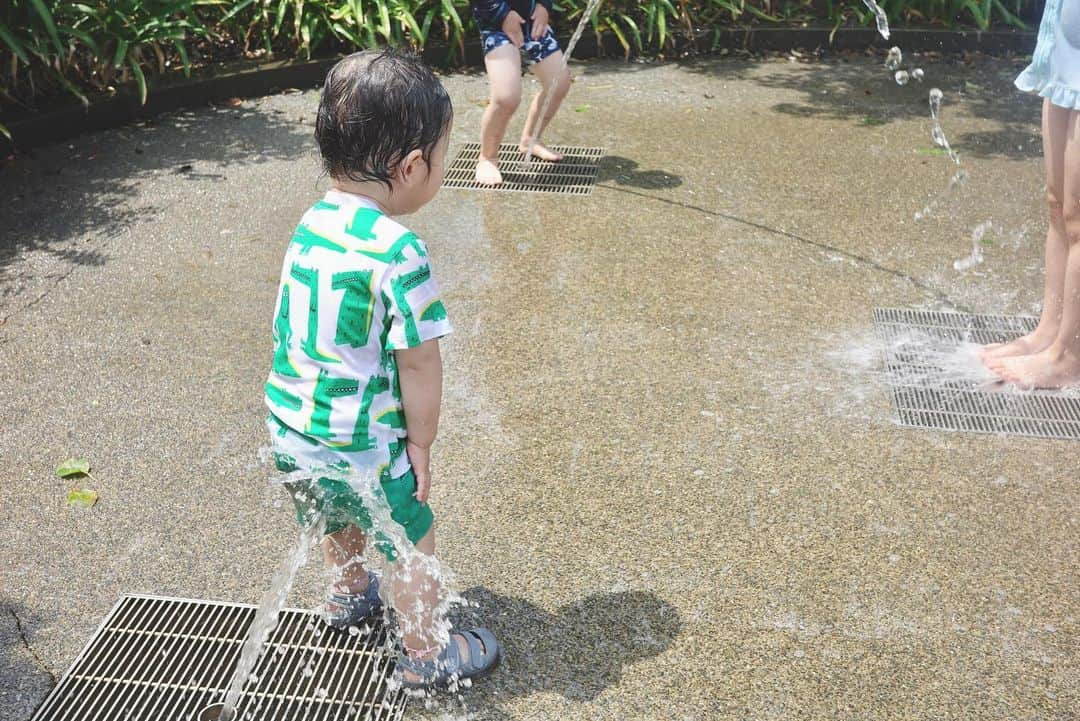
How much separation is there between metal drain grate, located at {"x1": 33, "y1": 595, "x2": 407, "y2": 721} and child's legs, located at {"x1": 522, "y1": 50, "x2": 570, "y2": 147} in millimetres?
3357

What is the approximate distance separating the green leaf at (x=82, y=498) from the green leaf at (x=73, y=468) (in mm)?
91

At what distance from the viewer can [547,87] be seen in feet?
17.6

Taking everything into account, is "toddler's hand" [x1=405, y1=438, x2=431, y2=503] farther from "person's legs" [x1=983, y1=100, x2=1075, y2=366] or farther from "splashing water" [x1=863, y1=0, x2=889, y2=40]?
"splashing water" [x1=863, y1=0, x2=889, y2=40]

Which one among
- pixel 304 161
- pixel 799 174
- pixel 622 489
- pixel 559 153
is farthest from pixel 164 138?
pixel 622 489

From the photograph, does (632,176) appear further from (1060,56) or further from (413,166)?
(413,166)

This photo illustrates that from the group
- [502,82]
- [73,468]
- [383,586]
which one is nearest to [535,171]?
[502,82]

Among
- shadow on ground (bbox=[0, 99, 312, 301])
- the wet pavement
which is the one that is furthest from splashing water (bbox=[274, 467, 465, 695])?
shadow on ground (bbox=[0, 99, 312, 301])

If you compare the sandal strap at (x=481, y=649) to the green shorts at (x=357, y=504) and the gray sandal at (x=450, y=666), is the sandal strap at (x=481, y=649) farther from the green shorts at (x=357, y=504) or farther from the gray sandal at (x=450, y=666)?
the green shorts at (x=357, y=504)

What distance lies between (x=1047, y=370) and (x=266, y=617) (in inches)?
110

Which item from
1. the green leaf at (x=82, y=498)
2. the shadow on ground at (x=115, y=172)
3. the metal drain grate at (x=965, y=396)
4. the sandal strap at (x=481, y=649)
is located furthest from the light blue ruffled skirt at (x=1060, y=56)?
the shadow on ground at (x=115, y=172)

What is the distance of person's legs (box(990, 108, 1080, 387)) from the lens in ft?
11.1

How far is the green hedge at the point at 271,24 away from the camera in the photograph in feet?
19.3

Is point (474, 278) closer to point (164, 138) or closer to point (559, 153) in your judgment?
point (559, 153)

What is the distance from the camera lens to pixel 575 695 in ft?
8.27
